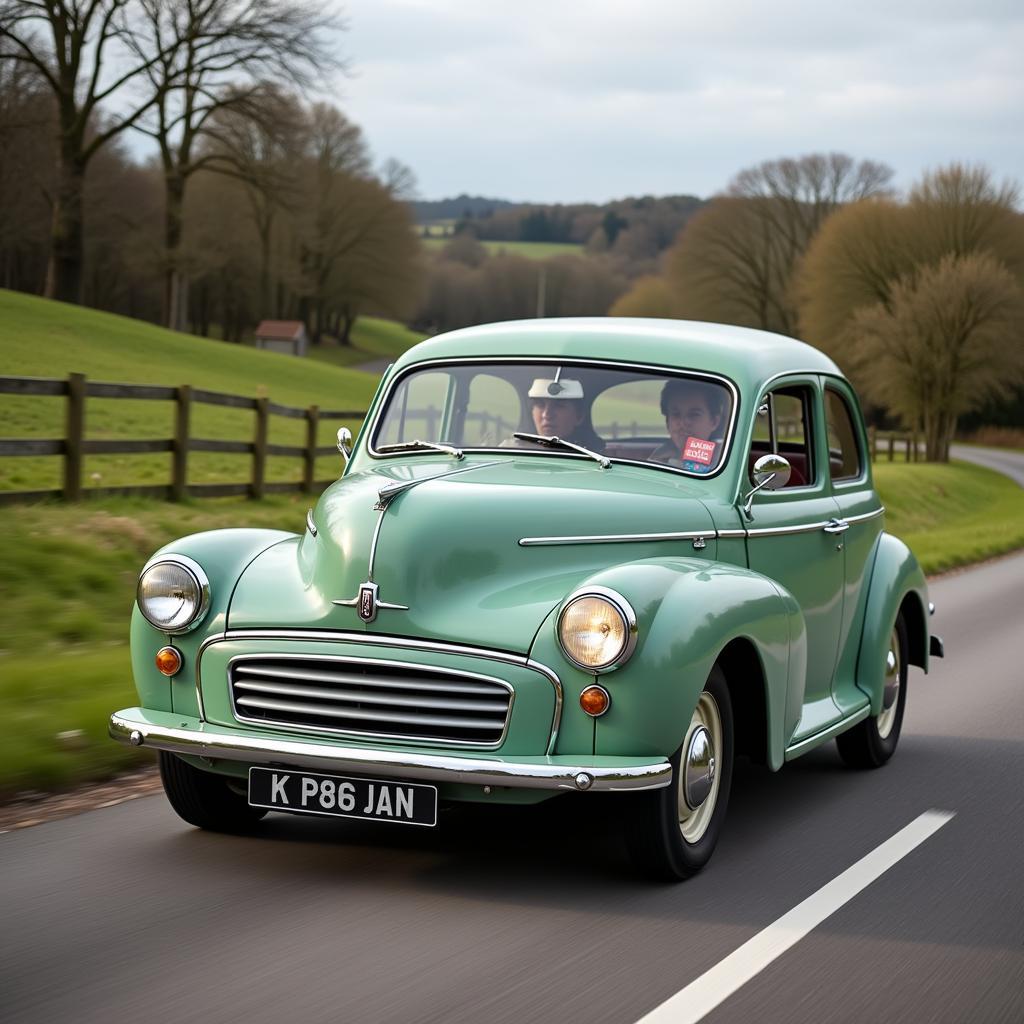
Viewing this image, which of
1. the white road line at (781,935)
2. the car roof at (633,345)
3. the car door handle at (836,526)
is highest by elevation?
the car roof at (633,345)

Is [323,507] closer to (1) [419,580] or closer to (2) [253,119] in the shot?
(1) [419,580]

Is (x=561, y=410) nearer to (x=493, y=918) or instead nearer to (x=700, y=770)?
(x=700, y=770)

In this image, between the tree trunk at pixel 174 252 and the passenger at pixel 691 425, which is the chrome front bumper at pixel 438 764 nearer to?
the passenger at pixel 691 425

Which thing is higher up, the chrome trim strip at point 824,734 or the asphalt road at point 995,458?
the chrome trim strip at point 824,734

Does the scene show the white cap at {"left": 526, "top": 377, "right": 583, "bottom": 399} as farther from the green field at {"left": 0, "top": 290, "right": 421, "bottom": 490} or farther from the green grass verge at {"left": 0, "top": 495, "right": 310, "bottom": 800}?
the green field at {"left": 0, "top": 290, "right": 421, "bottom": 490}

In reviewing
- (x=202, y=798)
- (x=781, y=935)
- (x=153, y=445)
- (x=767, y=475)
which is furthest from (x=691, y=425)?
(x=153, y=445)

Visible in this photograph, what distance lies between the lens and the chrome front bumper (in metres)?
4.50

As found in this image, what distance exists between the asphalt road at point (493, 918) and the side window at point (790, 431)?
1467 millimetres

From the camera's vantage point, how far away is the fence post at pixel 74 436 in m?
12.9

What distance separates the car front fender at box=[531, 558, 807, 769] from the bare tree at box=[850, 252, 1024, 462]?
51.0 metres

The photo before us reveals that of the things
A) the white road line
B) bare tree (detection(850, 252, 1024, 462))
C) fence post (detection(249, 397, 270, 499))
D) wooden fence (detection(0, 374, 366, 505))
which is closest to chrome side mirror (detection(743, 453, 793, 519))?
the white road line

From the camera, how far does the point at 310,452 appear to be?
17891 mm

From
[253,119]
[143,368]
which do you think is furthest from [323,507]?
[253,119]

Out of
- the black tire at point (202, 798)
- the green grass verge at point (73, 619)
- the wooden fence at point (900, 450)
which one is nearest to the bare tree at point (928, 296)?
the wooden fence at point (900, 450)
